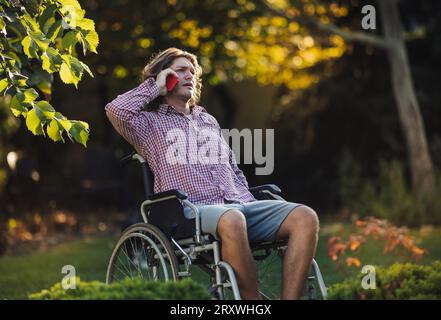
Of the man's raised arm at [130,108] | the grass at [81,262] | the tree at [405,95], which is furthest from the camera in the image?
the tree at [405,95]

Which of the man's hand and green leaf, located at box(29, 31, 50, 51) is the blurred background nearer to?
the man's hand

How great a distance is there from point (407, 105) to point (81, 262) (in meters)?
4.44

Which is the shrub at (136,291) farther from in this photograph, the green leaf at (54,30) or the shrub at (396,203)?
the shrub at (396,203)

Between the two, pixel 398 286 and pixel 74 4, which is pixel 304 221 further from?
pixel 74 4

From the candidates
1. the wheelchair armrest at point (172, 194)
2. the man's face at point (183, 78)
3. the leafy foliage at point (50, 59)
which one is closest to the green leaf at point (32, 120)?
the leafy foliage at point (50, 59)

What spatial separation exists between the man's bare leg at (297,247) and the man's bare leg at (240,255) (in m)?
0.13

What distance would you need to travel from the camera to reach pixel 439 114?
12.5 metres

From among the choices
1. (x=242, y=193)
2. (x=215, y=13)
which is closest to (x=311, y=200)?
(x=215, y=13)

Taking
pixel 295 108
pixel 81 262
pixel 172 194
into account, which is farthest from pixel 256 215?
pixel 295 108

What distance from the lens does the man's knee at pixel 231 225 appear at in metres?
3.98

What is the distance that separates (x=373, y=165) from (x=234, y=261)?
8868mm

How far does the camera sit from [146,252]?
→ 14.3ft

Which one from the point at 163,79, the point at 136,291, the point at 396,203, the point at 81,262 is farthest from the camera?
the point at 396,203

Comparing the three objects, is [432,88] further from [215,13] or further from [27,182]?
[27,182]
